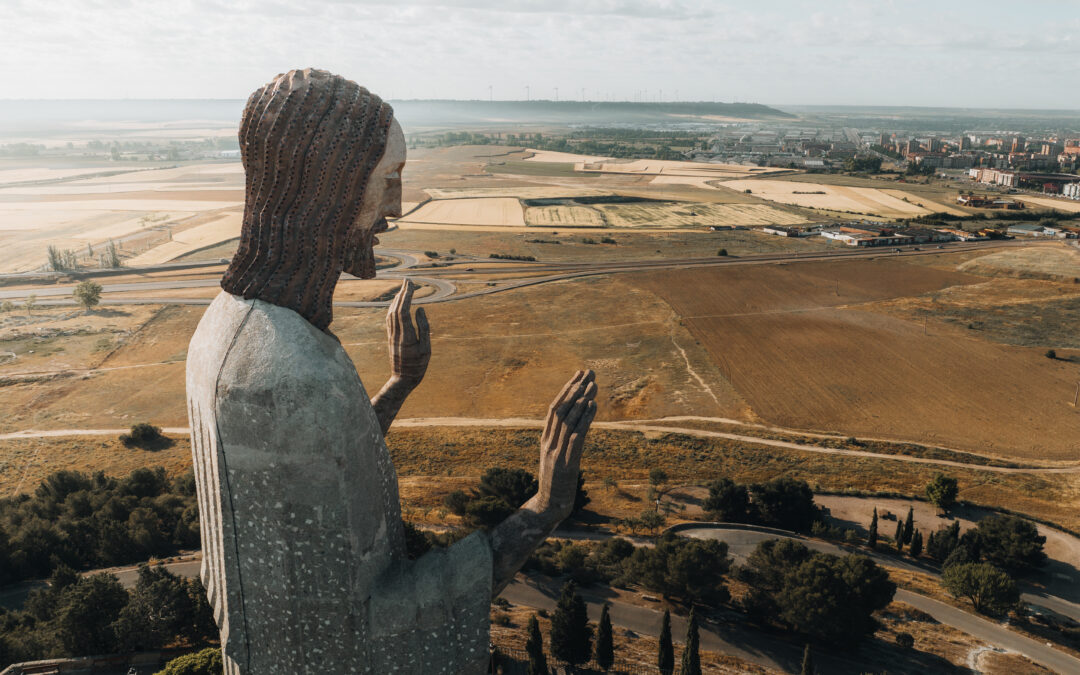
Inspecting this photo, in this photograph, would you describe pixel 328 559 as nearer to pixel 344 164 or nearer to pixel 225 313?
pixel 225 313

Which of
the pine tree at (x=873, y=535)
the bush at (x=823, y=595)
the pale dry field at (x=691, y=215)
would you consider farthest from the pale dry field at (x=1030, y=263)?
the bush at (x=823, y=595)

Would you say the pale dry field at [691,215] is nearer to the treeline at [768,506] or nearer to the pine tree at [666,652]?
the treeline at [768,506]

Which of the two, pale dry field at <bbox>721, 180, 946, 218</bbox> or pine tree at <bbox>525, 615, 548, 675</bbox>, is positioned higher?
pale dry field at <bbox>721, 180, 946, 218</bbox>

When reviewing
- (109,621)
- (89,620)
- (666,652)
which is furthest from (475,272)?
(666,652)

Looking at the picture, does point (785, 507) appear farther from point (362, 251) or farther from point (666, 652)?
point (362, 251)

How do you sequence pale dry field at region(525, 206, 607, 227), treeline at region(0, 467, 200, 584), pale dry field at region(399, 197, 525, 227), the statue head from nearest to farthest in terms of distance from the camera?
the statue head → treeline at region(0, 467, 200, 584) → pale dry field at region(525, 206, 607, 227) → pale dry field at region(399, 197, 525, 227)

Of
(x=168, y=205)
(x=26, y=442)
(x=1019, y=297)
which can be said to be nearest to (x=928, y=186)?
(x=1019, y=297)

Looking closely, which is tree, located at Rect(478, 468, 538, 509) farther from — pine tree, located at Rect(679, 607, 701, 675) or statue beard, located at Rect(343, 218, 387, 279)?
statue beard, located at Rect(343, 218, 387, 279)

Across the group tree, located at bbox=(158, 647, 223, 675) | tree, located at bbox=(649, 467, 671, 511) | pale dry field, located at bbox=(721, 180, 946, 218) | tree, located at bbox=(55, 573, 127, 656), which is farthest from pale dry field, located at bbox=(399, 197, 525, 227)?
tree, located at bbox=(158, 647, 223, 675)
